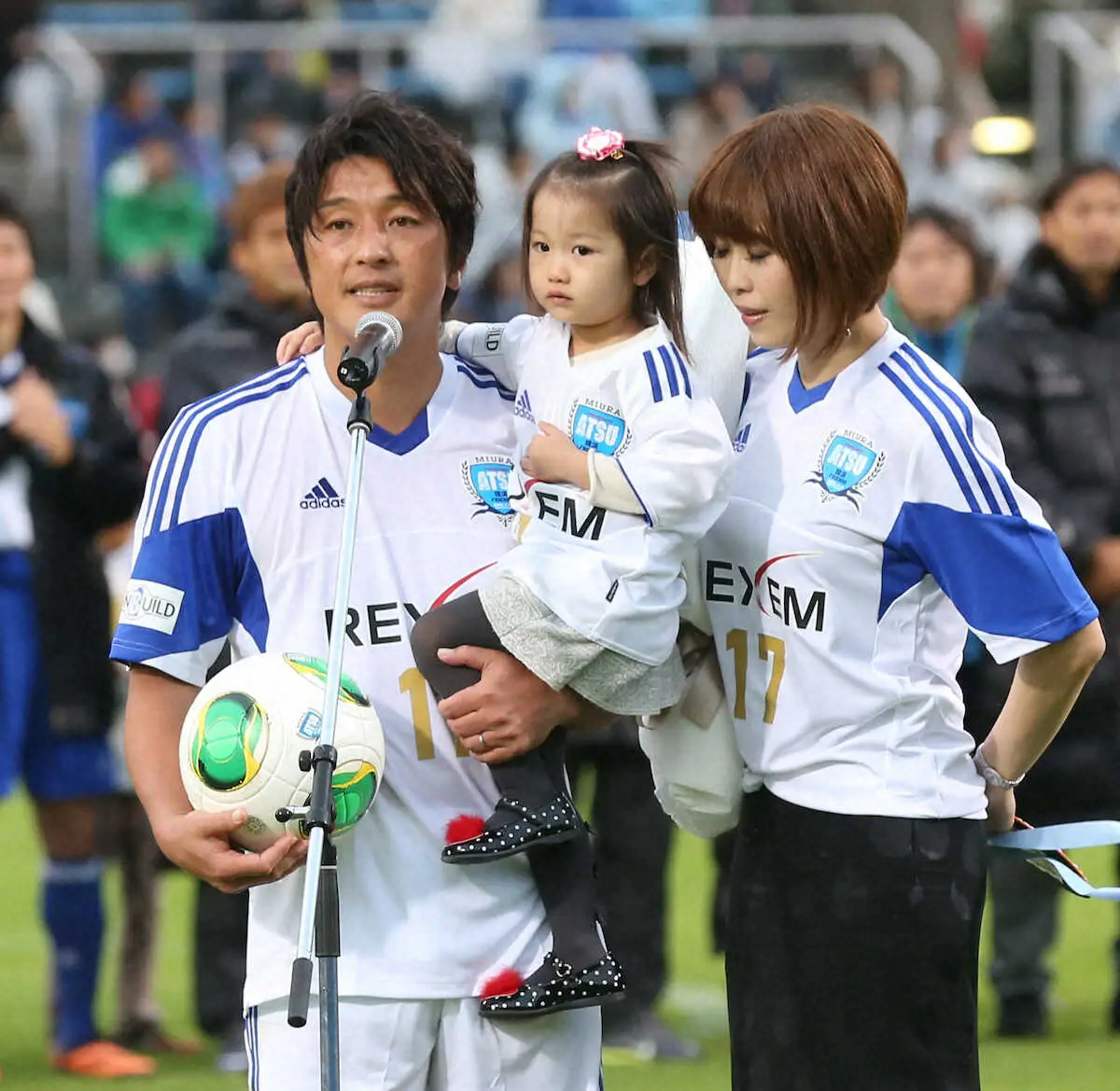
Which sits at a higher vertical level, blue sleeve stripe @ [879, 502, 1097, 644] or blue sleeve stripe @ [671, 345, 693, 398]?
blue sleeve stripe @ [671, 345, 693, 398]

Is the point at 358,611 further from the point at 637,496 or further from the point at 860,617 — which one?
the point at 860,617

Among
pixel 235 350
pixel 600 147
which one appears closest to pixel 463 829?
pixel 600 147

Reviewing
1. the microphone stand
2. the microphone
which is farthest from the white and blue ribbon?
the microphone

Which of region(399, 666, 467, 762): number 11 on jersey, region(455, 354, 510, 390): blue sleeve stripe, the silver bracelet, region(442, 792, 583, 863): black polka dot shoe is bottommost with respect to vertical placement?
region(442, 792, 583, 863): black polka dot shoe

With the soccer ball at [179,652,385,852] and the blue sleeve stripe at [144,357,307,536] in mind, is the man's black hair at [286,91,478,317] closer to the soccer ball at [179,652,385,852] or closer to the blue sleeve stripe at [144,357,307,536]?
the blue sleeve stripe at [144,357,307,536]

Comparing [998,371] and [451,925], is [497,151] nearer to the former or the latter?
[998,371]

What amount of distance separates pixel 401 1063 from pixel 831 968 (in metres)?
0.67

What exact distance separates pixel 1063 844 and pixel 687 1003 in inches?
165

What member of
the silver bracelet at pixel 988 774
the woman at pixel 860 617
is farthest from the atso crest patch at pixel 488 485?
the silver bracelet at pixel 988 774

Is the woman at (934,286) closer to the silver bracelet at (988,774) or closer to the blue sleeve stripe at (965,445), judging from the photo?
the silver bracelet at (988,774)

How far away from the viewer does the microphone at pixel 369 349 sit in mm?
3232

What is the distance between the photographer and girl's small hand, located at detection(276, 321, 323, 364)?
12.9 ft

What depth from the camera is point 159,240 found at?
53.0ft

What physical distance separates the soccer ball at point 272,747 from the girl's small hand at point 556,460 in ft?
1.62
